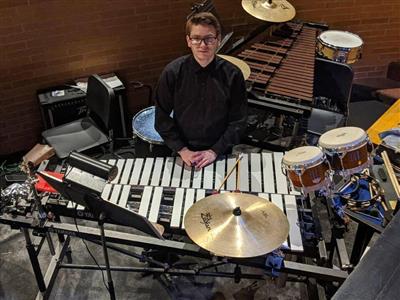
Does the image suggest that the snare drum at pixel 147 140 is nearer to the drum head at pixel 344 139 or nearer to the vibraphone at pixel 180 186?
the vibraphone at pixel 180 186

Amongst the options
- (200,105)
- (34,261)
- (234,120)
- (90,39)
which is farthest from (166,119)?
(90,39)

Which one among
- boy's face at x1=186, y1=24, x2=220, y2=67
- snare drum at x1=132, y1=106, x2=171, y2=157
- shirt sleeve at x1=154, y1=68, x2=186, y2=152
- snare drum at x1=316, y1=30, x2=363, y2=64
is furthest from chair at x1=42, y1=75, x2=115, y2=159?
snare drum at x1=316, y1=30, x2=363, y2=64

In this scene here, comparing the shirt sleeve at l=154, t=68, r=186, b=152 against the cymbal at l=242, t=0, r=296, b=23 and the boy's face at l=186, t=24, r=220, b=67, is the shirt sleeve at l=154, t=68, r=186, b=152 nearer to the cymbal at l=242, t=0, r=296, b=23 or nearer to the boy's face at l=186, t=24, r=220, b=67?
the boy's face at l=186, t=24, r=220, b=67

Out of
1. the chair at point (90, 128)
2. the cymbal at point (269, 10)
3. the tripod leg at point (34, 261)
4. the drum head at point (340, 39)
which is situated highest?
the cymbal at point (269, 10)

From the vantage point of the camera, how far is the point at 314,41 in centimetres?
539

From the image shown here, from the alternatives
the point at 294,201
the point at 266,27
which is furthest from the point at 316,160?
the point at 266,27

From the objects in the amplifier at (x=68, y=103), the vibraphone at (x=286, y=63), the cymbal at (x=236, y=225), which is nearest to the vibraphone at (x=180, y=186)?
the cymbal at (x=236, y=225)

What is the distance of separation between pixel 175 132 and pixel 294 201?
3.54ft

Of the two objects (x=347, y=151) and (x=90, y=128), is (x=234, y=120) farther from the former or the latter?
(x=90, y=128)

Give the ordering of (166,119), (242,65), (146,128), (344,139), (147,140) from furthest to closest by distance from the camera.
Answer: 1. (242,65)
2. (146,128)
3. (147,140)
4. (166,119)
5. (344,139)

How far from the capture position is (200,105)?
378cm

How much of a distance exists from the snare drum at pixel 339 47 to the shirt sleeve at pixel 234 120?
1.89 meters

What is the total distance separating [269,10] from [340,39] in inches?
34.3

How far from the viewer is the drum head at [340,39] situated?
529cm
